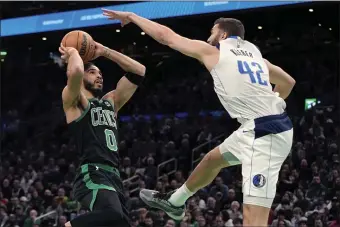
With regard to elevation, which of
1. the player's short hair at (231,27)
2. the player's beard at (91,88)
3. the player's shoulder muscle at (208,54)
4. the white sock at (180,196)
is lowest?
the white sock at (180,196)

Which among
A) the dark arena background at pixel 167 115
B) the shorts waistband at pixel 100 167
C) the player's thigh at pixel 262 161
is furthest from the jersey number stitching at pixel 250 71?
the dark arena background at pixel 167 115

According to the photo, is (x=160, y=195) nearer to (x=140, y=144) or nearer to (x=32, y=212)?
(x=32, y=212)

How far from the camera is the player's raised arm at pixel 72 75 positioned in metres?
6.18

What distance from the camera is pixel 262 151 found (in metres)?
5.84

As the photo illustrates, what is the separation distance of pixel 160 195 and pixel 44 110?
19351mm

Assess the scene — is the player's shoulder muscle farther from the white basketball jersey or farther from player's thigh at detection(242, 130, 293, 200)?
player's thigh at detection(242, 130, 293, 200)

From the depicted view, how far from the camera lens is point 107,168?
644cm

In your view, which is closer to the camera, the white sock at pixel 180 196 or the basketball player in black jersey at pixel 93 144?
the basketball player in black jersey at pixel 93 144

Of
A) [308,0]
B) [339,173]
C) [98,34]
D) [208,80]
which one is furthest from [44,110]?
[339,173]

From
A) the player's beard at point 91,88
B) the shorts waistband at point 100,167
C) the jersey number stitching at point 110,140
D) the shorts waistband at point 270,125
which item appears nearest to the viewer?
the shorts waistband at point 270,125

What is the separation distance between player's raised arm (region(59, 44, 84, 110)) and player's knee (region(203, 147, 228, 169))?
1.36 m

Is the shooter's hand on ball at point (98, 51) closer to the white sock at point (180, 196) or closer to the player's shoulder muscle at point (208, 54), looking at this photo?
the player's shoulder muscle at point (208, 54)

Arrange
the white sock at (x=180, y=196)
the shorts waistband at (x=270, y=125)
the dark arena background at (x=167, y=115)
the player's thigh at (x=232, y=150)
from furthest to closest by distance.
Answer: the dark arena background at (x=167, y=115), the white sock at (x=180, y=196), the player's thigh at (x=232, y=150), the shorts waistband at (x=270, y=125)

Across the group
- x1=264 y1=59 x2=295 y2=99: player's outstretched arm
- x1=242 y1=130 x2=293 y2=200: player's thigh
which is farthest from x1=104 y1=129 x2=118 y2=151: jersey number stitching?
x1=264 y1=59 x2=295 y2=99: player's outstretched arm
